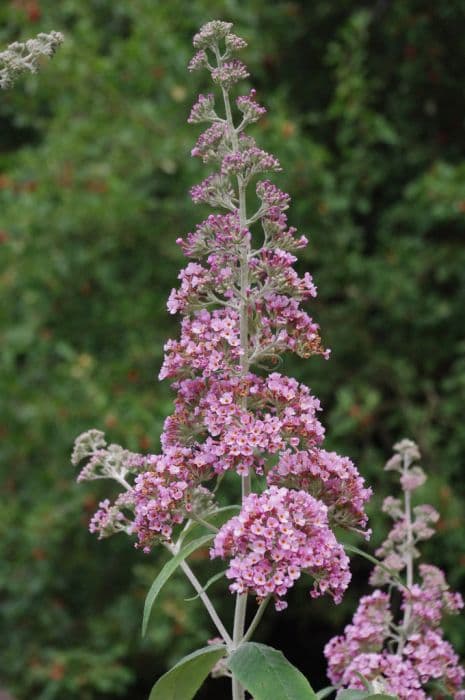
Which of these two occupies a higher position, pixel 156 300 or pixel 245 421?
pixel 156 300

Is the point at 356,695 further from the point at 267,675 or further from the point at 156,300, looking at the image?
the point at 156,300

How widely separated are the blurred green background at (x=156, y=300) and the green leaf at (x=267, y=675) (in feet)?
9.30

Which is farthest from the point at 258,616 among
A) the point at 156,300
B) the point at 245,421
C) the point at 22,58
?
the point at 156,300

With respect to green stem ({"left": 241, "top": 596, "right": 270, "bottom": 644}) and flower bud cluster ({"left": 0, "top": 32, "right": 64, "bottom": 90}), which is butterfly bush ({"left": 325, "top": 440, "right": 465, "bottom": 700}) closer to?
green stem ({"left": 241, "top": 596, "right": 270, "bottom": 644})

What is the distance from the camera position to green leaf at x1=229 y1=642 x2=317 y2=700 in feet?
4.18

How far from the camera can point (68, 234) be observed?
466 centimetres

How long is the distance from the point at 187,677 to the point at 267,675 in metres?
0.14

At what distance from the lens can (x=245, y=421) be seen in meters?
1.34

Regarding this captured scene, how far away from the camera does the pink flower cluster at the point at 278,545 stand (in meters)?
1.27

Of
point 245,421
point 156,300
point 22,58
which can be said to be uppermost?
point 156,300

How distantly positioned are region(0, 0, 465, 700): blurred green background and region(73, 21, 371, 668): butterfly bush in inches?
108

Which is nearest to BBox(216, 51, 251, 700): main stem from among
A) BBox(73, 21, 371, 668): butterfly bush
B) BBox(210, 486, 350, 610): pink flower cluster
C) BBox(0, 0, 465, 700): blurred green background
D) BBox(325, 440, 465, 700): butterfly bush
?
BBox(73, 21, 371, 668): butterfly bush

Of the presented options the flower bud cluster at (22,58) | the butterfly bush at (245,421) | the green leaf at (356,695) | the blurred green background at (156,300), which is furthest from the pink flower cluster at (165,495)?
the blurred green background at (156,300)

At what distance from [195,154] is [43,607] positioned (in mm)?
3441
